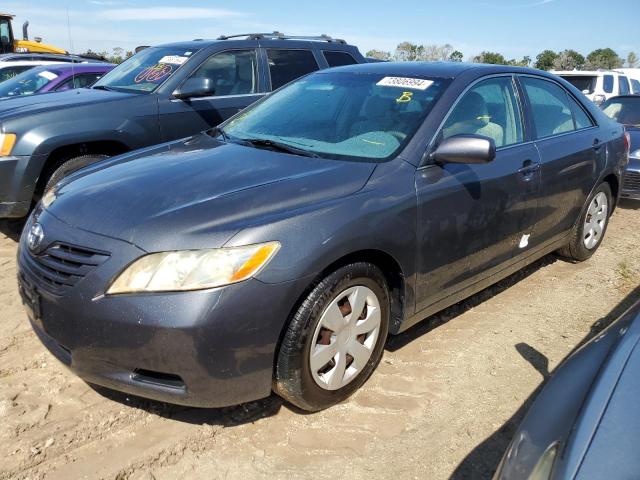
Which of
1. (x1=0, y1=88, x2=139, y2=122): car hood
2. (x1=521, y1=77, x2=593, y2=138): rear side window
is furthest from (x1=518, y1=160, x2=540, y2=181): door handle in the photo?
(x1=0, y1=88, x2=139, y2=122): car hood

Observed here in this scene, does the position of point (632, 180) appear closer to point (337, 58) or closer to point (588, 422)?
point (337, 58)

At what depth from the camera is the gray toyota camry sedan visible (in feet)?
7.63

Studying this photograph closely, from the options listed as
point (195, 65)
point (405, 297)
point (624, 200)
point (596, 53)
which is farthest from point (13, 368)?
point (596, 53)

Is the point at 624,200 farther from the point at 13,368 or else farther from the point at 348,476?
the point at 13,368

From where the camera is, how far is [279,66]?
6.42 metres

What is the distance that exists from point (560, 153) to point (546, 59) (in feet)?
138

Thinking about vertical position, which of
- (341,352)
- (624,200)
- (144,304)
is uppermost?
(144,304)

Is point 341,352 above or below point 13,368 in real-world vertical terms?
above

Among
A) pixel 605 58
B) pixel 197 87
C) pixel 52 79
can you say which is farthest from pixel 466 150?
pixel 605 58

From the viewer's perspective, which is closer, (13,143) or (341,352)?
(341,352)

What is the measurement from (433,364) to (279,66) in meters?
4.21

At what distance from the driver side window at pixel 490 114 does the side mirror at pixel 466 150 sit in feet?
0.75

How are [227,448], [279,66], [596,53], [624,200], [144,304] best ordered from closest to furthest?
[144,304]
[227,448]
[279,66]
[624,200]
[596,53]

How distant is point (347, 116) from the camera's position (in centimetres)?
345
